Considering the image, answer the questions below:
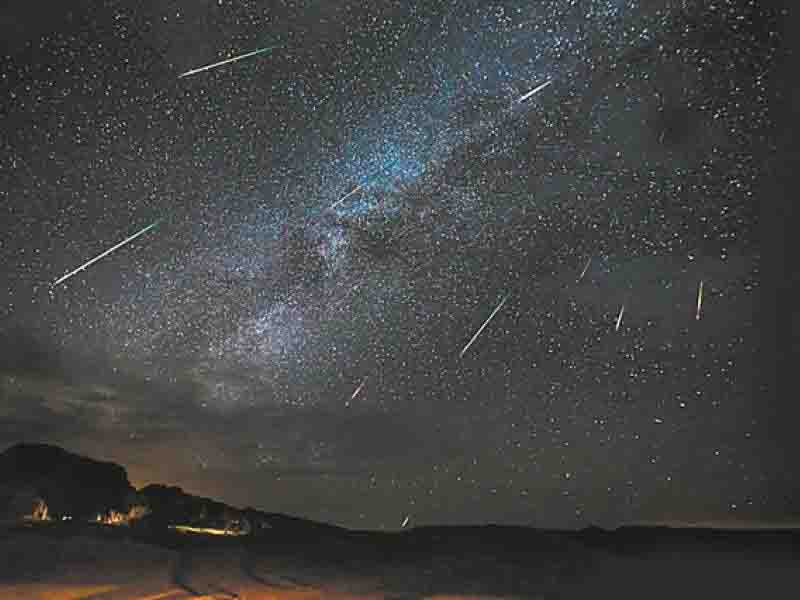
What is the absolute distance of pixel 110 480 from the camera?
38.9m

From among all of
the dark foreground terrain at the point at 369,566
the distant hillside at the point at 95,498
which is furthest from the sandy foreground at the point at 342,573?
the distant hillside at the point at 95,498

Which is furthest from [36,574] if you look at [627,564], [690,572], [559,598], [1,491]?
[690,572]

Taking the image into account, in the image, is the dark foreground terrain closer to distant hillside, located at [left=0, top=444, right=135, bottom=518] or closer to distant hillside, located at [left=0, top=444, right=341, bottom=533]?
distant hillside, located at [left=0, top=444, right=341, bottom=533]

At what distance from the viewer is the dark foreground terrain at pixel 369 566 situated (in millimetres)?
12211

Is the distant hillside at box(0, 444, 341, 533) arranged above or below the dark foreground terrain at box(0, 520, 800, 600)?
above

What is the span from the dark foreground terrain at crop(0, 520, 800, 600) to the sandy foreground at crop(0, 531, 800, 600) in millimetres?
33

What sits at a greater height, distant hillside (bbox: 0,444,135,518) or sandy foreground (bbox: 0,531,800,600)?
distant hillside (bbox: 0,444,135,518)

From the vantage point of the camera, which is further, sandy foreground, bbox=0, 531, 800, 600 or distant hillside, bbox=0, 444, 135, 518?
distant hillside, bbox=0, 444, 135, 518

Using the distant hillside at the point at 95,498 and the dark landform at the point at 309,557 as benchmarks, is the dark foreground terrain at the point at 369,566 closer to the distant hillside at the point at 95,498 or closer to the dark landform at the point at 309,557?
the dark landform at the point at 309,557

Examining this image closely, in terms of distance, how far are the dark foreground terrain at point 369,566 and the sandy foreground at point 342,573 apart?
0.11 feet

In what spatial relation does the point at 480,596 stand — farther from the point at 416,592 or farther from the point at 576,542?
the point at 576,542

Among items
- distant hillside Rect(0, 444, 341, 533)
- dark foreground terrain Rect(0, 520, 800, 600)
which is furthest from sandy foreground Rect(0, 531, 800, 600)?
distant hillside Rect(0, 444, 341, 533)

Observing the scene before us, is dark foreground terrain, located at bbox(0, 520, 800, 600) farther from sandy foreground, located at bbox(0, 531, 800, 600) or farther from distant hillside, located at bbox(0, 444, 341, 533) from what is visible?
distant hillside, located at bbox(0, 444, 341, 533)

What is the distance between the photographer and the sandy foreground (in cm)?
1184
